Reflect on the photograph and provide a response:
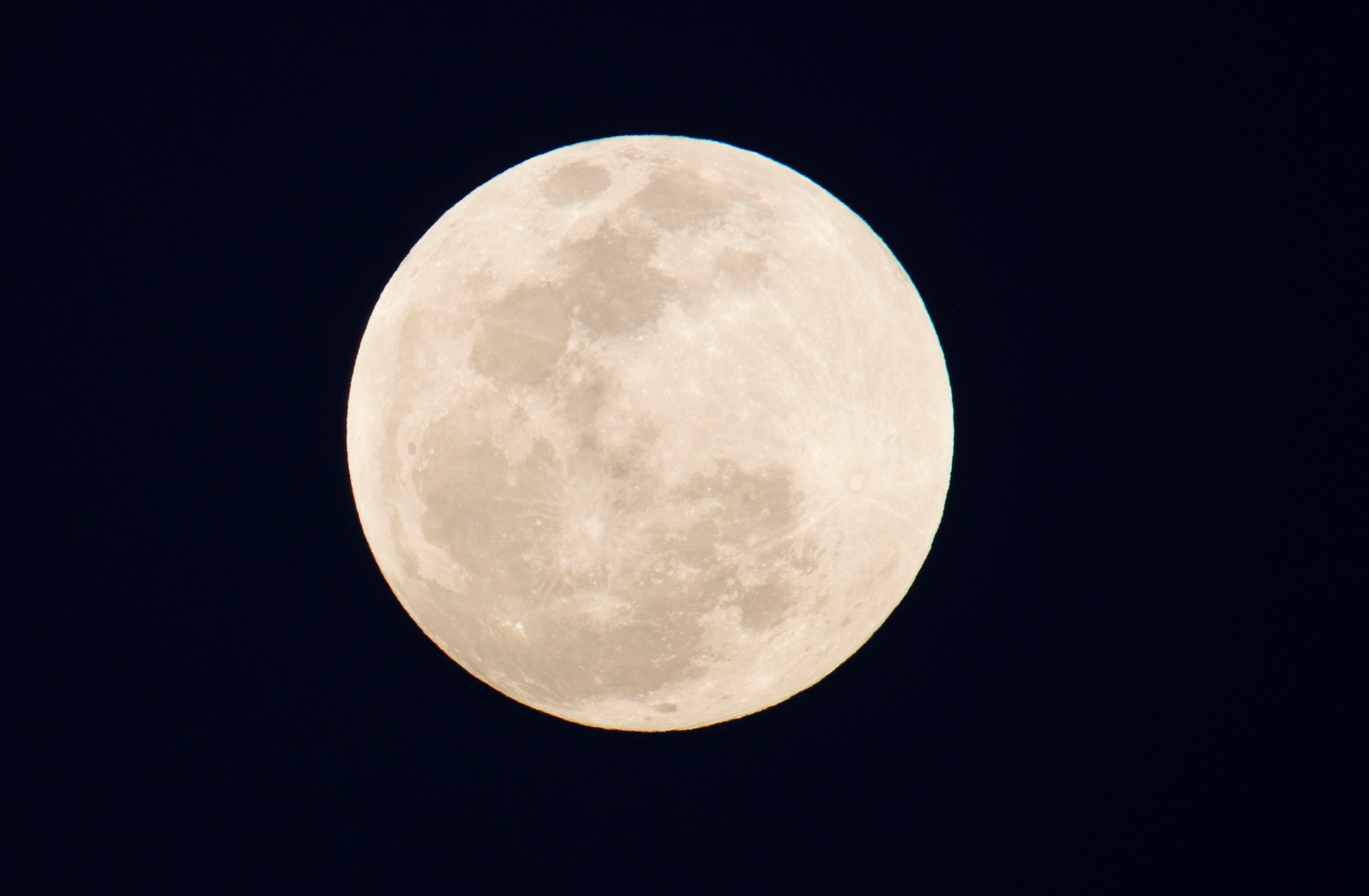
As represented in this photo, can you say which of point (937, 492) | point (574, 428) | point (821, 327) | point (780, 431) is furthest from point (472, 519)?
point (937, 492)

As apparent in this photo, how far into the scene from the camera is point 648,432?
12.0ft

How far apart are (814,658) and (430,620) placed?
1840mm

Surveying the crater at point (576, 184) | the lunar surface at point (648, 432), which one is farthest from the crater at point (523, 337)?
the crater at point (576, 184)

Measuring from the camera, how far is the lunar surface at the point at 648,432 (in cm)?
370

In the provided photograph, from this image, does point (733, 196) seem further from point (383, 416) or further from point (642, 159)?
point (383, 416)

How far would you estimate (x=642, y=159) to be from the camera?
4.28m

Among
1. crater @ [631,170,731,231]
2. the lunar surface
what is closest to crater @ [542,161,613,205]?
the lunar surface

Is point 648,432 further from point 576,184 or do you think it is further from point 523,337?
point 576,184

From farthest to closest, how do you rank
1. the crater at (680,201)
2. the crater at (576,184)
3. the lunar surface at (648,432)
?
the crater at (576,184)
the crater at (680,201)
the lunar surface at (648,432)

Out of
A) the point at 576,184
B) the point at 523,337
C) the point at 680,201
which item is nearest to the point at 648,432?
the point at 523,337

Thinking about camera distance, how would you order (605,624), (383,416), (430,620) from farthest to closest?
(430,620)
(383,416)
(605,624)

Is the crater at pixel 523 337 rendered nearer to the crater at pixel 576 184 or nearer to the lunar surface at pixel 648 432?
the lunar surface at pixel 648 432

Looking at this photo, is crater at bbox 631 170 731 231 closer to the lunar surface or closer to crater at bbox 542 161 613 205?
the lunar surface

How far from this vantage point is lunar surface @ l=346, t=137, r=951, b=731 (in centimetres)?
370
